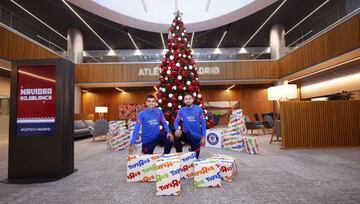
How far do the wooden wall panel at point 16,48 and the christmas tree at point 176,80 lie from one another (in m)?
6.10

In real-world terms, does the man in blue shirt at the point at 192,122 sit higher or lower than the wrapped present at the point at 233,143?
higher

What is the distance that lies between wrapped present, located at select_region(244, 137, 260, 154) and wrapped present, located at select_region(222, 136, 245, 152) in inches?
11.9

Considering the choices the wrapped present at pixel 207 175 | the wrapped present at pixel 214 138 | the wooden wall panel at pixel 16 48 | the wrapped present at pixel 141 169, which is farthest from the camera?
the wooden wall panel at pixel 16 48

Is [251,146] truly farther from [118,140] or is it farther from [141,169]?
[118,140]

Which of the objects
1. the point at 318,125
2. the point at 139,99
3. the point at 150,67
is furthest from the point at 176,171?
the point at 139,99

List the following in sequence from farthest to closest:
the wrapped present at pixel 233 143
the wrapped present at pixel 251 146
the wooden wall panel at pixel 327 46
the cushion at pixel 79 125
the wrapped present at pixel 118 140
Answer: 1. the cushion at pixel 79 125
2. the wooden wall panel at pixel 327 46
3. the wrapped present at pixel 118 140
4. the wrapped present at pixel 233 143
5. the wrapped present at pixel 251 146

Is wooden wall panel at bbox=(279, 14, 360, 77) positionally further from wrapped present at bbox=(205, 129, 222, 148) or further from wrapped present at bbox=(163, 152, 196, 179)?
wrapped present at bbox=(163, 152, 196, 179)

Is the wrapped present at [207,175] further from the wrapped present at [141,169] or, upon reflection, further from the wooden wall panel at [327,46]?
the wooden wall panel at [327,46]

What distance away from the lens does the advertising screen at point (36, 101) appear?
332 cm

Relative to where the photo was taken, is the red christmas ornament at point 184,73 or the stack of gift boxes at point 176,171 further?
the red christmas ornament at point 184,73

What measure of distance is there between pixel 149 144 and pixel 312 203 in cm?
240

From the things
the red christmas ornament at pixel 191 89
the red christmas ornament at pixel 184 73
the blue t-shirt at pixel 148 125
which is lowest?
the blue t-shirt at pixel 148 125

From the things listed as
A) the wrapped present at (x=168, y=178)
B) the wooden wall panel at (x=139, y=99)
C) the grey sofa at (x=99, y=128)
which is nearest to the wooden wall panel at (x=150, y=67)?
the wooden wall panel at (x=139, y=99)

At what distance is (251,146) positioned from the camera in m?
5.20
